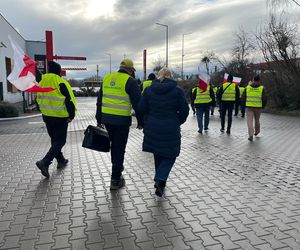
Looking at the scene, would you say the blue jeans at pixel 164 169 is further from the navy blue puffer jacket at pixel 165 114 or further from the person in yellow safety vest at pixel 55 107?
the person in yellow safety vest at pixel 55 107

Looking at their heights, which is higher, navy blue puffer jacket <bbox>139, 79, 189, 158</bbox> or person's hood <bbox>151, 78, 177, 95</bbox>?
person's hood <bbox>151, 78, 177, 95</bbox>

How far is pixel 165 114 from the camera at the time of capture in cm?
481

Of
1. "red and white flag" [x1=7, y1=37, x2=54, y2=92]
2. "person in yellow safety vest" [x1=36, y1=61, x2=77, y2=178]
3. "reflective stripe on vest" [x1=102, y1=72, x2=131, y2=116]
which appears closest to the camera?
"reflective stripe on vest" [x1=102, y1=72, x2=131, y2=116]

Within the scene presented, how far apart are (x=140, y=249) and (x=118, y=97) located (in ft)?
7.81

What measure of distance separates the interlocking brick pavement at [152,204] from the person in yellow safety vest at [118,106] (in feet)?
1.79

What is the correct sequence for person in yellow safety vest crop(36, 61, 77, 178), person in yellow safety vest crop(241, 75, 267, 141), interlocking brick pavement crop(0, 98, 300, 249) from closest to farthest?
interlocking brick pavement crop(0, 98, 300, 249) < person in yellow safety vest crop(36, 61, 77, 178) < person in yellow safety vest crop(241, 75, 267, 141)

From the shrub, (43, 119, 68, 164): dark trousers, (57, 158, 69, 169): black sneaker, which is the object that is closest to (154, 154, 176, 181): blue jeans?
(43, 119, 68, 164): dark trousers

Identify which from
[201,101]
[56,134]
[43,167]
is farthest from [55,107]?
[201,101]

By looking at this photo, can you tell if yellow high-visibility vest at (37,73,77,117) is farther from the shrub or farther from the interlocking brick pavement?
the shrub

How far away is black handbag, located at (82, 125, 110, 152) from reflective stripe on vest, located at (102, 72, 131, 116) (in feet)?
1.32

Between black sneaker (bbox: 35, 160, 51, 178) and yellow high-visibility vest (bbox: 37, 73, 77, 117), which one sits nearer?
black sneaker (bbox: 35, 160, 51, 178)

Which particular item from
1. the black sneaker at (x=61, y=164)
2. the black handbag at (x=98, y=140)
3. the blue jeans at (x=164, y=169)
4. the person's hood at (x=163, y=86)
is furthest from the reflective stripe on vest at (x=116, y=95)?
the black sneaker at (x=61, y=164)

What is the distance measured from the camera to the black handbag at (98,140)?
541 cm

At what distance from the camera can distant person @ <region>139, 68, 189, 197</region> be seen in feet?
15.6
